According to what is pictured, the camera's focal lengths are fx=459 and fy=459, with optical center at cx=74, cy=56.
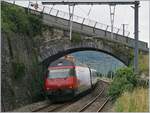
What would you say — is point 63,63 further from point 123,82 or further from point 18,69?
point 123,82

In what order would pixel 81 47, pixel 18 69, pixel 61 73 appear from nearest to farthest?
1. pixel 18 69
2. pixel 61 73
3. pixel 81 47

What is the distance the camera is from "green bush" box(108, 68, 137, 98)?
25531mm

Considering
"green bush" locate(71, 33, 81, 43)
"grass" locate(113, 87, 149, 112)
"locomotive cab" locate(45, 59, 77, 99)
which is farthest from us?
"green bush" locate(71, 33, 81, 43)

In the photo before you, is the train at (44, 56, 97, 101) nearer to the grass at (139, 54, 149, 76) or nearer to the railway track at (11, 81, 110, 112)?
the railway track at (11, 81, 110, 112)

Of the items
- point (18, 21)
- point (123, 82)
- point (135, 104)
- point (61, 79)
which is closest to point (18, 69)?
point (61, 79)

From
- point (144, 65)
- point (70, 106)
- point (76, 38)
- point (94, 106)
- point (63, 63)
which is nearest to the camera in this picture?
point (70, 106)

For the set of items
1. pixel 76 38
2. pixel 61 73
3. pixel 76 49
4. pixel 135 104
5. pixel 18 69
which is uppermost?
pixel 76 38

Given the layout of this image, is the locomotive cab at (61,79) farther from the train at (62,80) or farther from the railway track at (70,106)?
Answer: the railway track at (70,106)

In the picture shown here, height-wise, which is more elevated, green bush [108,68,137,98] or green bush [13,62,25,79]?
green bush [13,62,25,79]

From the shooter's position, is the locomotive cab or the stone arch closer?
the locomotive cab

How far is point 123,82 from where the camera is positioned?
2605 cm

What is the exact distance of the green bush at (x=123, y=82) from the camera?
25.5m

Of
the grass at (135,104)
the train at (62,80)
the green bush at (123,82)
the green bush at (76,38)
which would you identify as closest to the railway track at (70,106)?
the train at (62,80)

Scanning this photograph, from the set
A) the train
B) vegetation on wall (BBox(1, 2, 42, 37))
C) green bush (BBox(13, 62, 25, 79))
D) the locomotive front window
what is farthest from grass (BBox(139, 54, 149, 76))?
green bush (BBox(13, 62, 25, 79))
